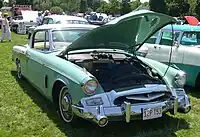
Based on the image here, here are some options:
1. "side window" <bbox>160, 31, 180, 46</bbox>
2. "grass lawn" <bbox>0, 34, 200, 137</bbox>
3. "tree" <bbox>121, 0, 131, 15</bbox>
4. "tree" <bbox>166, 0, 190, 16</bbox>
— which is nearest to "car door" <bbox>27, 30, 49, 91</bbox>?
"grass lawn" <bbox>0, 34, 200, 137</bbox>

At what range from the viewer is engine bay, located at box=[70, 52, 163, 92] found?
4.64m

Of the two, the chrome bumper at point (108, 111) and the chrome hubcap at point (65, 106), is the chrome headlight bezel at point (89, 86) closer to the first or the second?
the chrome bumper at point (108, 111)

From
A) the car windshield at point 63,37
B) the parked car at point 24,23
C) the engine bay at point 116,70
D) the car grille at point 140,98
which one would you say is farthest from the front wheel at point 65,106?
the parked car at point 24,23

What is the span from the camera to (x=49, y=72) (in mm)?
5188

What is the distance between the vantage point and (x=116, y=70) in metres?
5.04

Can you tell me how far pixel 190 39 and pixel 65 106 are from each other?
3.89m

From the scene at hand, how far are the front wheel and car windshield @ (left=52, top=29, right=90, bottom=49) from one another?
132 centimetres

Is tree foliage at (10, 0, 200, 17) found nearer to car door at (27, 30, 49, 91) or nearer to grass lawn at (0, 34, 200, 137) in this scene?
car door at (27, 30, 49, 91)

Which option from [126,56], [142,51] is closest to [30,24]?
[142,51]

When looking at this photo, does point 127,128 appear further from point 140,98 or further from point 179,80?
point 179,80

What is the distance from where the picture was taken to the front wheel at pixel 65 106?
183 inches

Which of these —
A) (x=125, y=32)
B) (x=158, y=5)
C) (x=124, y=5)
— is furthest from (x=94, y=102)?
(x=124, y=5)

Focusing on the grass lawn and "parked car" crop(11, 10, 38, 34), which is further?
"parked car" crop(11, 10, 38, 34)

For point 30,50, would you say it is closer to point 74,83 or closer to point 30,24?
point 74,83
